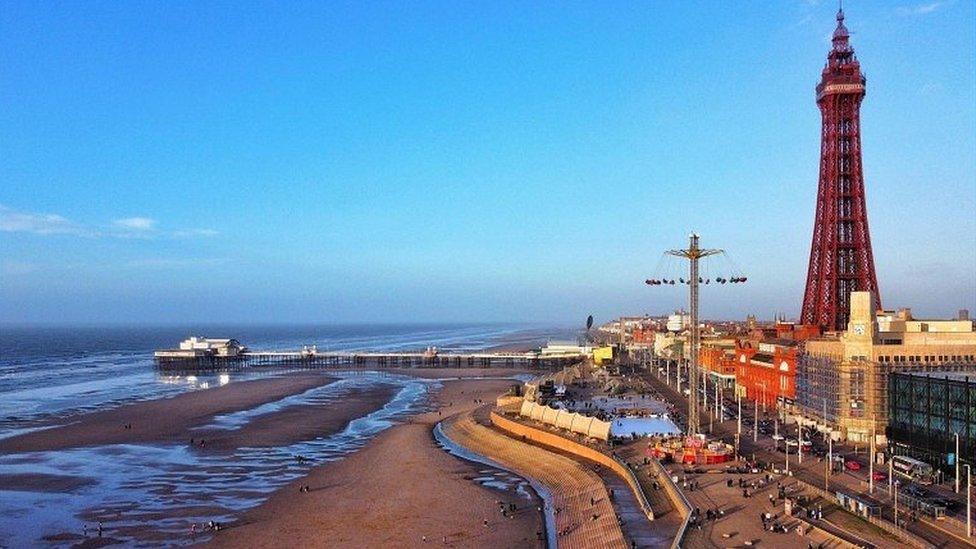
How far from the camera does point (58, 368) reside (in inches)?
6053

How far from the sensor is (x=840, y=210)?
93125 millimetres

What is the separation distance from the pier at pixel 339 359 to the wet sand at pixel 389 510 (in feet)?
326

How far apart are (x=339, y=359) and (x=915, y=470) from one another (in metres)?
143

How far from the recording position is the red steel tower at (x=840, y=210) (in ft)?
304

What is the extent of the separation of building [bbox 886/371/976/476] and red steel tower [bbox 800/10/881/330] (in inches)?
1633

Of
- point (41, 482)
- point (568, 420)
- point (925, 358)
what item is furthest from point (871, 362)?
point (41, 482)

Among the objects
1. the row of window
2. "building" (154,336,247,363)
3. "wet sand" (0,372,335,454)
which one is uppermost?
the row of window

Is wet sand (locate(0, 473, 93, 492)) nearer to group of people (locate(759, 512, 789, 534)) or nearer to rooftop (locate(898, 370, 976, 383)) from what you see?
group of people (locate(759, 512, 789, 534))

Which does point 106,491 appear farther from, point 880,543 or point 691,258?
point 880,543

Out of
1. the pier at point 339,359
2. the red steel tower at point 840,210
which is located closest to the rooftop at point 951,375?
the red steel tower at point 840,210

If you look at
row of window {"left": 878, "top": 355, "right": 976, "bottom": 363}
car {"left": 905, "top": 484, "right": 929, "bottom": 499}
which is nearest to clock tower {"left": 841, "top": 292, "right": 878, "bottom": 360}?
row of window {"left": 878, "top": 355, "right": 976, "bottom": 363}

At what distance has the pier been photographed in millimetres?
161250

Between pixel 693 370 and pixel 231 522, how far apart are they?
100 feet

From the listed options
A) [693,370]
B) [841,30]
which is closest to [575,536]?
[693,370]
